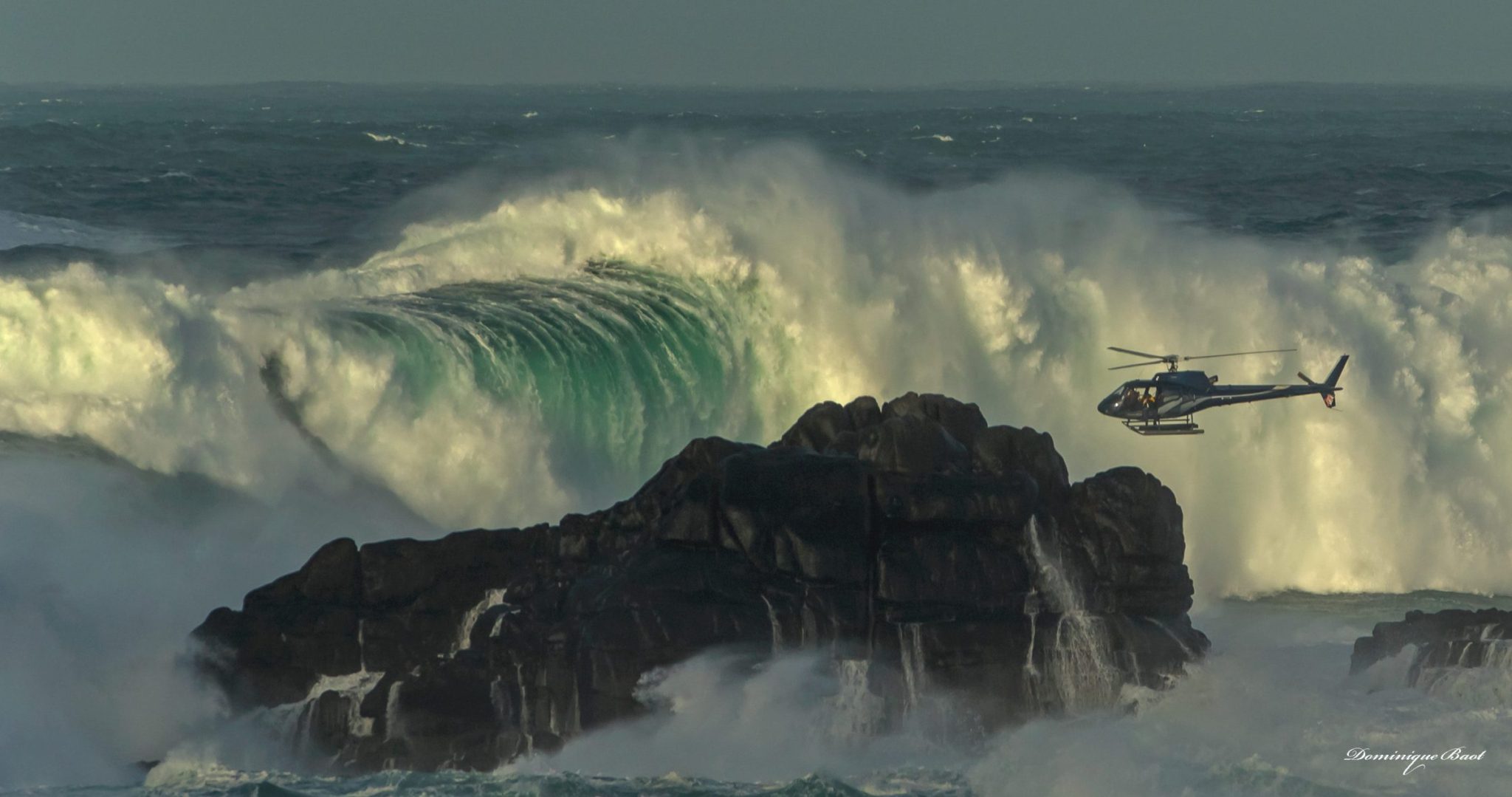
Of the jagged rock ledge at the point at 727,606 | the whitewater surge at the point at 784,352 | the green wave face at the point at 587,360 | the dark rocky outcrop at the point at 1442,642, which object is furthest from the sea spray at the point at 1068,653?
the green wave face at the point at 587,360

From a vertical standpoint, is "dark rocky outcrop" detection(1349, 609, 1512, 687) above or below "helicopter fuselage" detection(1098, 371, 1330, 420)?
below

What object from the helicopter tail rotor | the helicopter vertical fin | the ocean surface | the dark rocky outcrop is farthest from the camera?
the helicopter vertical fin

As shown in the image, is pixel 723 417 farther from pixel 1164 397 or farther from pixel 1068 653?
pixel 1068 653

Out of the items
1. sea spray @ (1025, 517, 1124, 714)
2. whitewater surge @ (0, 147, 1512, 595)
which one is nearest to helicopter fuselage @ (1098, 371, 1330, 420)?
whitewater surge @ (0, 147, 1512, 595)

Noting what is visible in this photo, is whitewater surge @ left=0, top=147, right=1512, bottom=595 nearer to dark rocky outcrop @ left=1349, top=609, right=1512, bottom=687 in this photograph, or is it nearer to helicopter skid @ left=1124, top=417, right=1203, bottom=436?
helicopter skid @ left=1124, top=417, right=1203, bottom=436

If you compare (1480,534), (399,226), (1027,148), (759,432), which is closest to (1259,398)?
(1480,534)

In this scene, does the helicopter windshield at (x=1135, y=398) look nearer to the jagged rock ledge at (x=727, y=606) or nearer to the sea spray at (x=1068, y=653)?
the jagged rock ledge at (x=727, y=606)

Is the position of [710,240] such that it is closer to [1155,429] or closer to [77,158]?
[1155,429]
